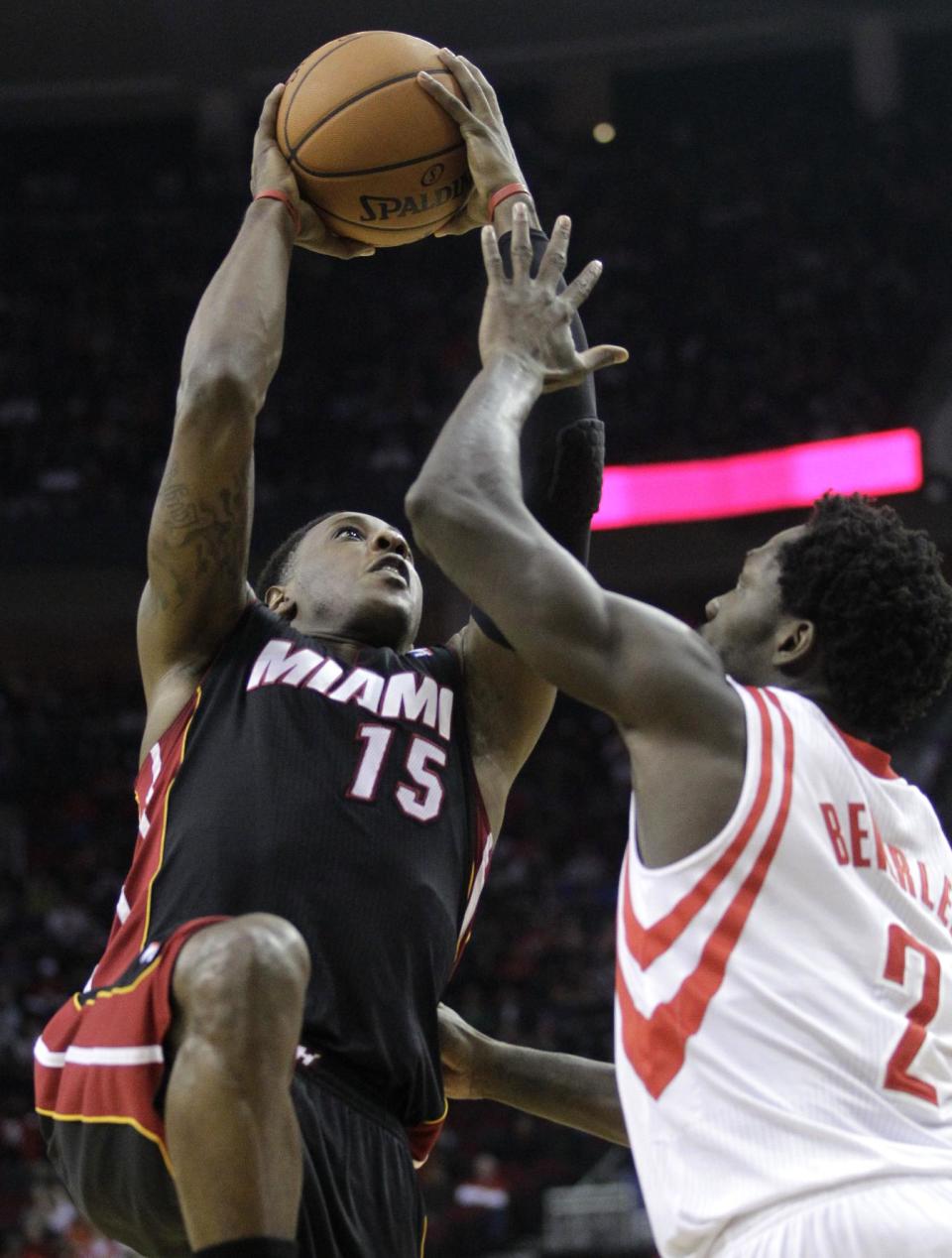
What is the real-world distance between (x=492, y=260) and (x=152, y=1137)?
67.7 inches

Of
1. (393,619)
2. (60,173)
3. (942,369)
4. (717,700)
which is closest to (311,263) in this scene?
(60,173)

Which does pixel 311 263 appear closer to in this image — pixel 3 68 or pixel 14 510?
pixel 3 68

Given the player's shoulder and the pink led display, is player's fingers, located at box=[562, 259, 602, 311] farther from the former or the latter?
the pink led display

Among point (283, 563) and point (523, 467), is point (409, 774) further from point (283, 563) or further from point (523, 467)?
point (283, 563)

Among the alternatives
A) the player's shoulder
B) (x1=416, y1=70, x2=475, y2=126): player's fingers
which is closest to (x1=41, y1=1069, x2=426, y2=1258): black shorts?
the player's shoulder

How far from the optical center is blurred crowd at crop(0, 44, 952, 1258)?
49.1 feet

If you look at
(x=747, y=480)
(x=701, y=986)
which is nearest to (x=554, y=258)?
(x=701, y=986)

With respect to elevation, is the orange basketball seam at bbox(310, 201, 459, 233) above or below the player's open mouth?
above

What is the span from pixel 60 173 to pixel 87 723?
7.75m

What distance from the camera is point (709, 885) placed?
236 centimetres

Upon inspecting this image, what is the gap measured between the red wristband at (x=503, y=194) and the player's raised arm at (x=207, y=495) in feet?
1.70

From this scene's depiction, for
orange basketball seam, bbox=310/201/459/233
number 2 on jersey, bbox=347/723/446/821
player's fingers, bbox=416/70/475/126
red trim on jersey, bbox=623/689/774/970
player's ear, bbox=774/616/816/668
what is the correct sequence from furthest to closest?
1. orange basketball seam, bbox=310/201/459/233
2. player's fingers, bbox=416/70/475/126
3. number 2 on jersey, bbox=347/723/446/821
4. player's ear, bbox=774/616/816/668
5. red trim on jersey, bbox=623/689/774/970

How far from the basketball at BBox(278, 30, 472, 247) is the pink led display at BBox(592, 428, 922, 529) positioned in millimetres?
11954

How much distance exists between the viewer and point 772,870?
2.36 m
